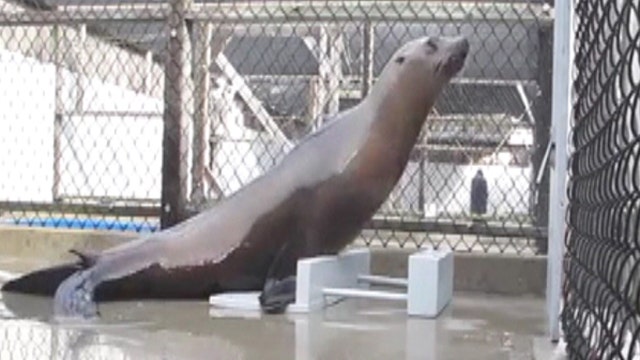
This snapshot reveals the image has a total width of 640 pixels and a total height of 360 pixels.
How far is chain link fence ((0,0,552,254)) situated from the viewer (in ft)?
13.3

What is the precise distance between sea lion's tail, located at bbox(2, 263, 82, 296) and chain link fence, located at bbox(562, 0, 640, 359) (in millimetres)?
1583

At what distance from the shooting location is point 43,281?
120 inches

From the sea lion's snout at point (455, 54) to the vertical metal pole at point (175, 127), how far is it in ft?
4.72

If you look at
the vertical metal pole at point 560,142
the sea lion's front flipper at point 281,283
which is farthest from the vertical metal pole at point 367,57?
the vertical metal pole at point 560,142

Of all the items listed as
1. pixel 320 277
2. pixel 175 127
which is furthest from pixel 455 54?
pixel 175 127

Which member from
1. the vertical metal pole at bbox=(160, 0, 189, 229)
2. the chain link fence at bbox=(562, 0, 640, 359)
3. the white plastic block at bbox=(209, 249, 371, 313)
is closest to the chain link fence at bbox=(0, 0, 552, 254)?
the vertical metal pole at bbox=(160, 0, 189, 229)

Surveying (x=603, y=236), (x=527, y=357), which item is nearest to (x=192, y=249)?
(x=527, y=357)

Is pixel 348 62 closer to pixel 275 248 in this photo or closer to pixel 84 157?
pixel 84 157

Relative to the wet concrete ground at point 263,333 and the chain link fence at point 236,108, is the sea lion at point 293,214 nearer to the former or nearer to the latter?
the wet concrete ground at point 263,333

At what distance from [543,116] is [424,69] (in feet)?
3.39

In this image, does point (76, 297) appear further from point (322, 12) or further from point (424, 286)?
point (322, 12)

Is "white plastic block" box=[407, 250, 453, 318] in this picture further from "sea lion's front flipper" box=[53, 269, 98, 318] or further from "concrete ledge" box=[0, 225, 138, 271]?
"concrete ledge" box=[0, 225, 138, 271]

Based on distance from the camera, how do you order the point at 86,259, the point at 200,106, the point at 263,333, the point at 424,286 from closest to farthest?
the point at 263,333 < the point at 424,286 < the point at 86,259 < the point at 200,106

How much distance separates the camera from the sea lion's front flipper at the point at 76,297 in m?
2.67
